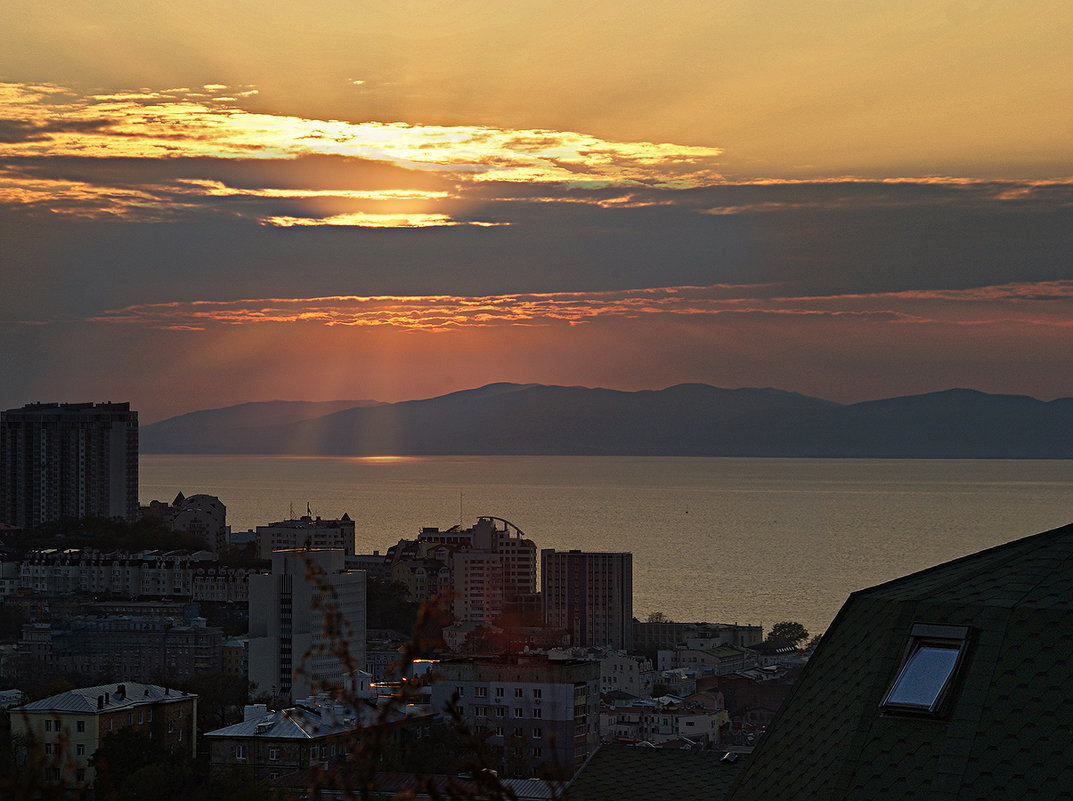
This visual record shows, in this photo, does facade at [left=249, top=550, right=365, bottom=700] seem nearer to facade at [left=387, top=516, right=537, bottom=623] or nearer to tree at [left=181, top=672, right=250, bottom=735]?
tree at [left=181, top=672, right=250, bottom=735]

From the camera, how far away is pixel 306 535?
74.4 m

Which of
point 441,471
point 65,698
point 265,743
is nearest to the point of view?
point 265,743

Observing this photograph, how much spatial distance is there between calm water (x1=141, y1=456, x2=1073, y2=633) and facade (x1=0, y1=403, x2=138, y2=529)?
15638 mm

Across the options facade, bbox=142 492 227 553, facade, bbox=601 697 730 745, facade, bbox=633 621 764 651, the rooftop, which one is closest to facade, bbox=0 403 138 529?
facade, bbox=142 492 227 553

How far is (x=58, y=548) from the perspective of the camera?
67.4m

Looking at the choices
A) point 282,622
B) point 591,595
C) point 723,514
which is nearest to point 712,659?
point 591,595

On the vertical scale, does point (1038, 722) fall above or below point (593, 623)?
above

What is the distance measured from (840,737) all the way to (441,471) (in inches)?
7652

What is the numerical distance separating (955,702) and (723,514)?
10462 cm

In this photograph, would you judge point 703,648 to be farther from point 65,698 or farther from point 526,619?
point 65,698

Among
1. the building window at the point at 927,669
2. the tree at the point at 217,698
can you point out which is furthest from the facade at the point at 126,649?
the building window at the point at 927,669

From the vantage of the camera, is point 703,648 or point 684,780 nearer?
point 684,780

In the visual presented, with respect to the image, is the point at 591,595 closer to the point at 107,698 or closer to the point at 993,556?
the point at 107,698

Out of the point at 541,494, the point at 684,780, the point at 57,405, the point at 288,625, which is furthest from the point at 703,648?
the point at 541,494
